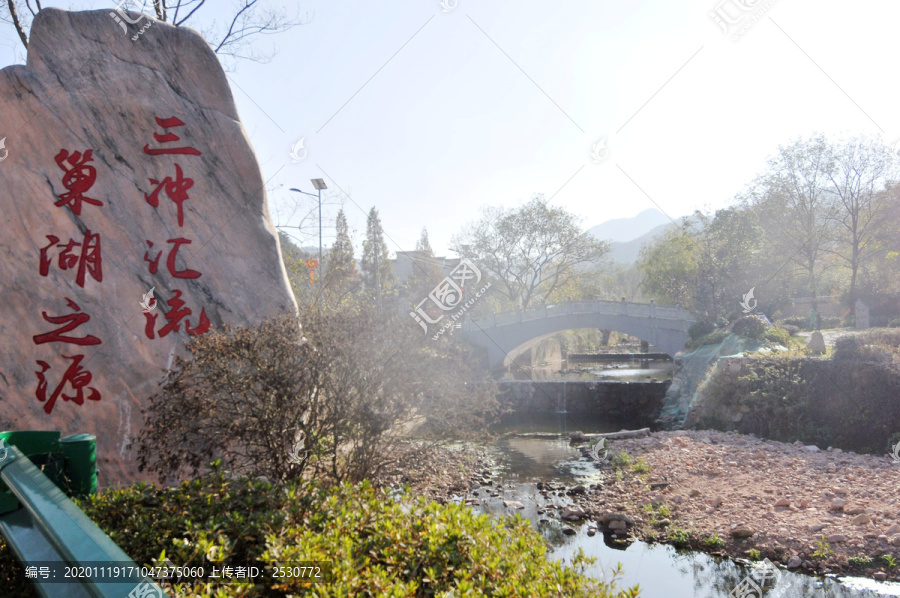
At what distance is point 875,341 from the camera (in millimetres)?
11016

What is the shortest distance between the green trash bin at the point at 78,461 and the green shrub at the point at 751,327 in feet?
45.9

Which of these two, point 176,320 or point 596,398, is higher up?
point 176,320

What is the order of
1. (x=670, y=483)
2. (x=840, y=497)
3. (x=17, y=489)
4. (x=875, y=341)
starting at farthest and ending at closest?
(x=875, y=341)
(x=670, y=483)
(x=840, y=497)
(x=17, y=489)

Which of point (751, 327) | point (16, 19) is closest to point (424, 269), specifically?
point (751, 327)

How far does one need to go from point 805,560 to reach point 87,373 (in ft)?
22.8

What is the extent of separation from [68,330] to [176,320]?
35.1 inches

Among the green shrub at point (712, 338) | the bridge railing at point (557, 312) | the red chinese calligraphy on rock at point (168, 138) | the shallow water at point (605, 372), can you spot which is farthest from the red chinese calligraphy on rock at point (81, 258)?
the bridge railing at point (557, 312)

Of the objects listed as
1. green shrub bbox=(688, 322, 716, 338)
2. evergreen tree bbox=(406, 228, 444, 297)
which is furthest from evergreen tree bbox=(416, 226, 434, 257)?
green shrub bbox=(688, 322, 716, 338)

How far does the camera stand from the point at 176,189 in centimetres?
548

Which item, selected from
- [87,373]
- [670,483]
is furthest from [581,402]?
[87,373]

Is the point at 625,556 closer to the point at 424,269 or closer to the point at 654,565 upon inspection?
the point at 654,565

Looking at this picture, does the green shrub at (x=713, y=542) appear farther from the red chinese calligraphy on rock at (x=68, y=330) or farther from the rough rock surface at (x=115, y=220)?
the red chinese calligraphy on rock at (x=68, y=330)

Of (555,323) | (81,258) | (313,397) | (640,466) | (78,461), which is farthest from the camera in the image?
(555,323)

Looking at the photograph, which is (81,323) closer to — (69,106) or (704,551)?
(69,106)
